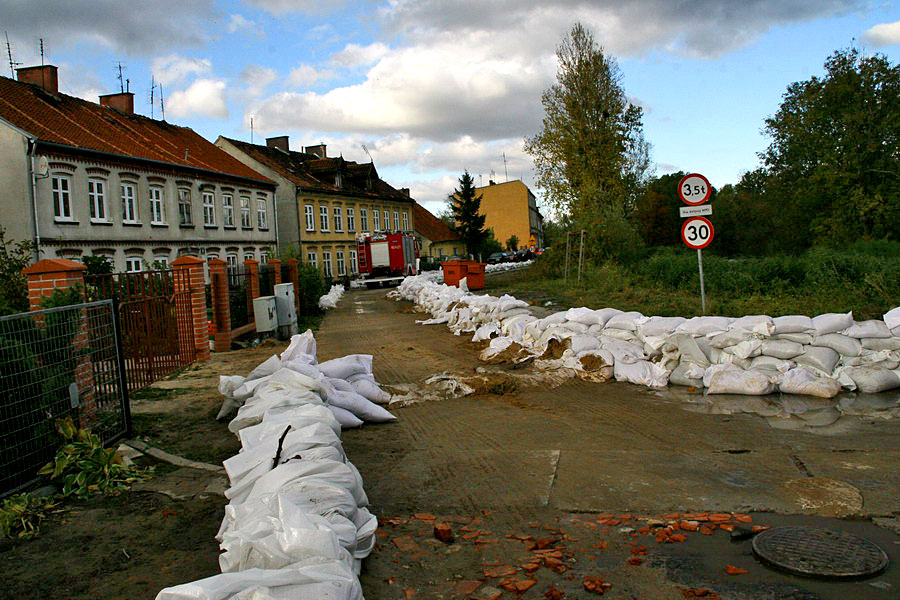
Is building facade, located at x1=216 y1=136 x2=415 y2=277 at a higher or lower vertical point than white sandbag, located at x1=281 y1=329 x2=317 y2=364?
higher

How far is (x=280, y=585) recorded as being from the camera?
2664 mm

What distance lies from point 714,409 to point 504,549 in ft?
13.3

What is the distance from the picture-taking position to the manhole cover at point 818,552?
10.9 ft

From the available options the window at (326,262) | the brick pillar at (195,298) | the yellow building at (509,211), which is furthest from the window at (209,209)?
the yellow building at (509,211)

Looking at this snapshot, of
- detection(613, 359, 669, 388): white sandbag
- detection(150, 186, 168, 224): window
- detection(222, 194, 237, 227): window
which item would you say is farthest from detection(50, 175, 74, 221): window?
detection(613, 359, 669, 388): white sandbag

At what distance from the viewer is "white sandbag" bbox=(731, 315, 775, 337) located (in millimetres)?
7863

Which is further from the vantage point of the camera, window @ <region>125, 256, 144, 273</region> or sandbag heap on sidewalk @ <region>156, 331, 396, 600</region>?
window @ <region>125, 256, 144, 273</region>

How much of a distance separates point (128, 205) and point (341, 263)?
21.9 m

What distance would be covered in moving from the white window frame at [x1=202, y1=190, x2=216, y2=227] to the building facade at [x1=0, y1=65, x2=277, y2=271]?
0.05m

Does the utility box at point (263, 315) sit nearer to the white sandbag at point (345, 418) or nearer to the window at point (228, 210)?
the white sandbag at point (345, 418)

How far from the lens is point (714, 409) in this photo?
6.98 meters

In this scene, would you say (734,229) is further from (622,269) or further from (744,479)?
(744,479)

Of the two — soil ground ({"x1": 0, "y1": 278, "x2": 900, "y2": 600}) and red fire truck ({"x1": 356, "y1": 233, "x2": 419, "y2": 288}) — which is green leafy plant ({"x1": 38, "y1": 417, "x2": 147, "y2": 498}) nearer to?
soil ground ({"x1": 0, "y1": 278, "x2": 900, "y2": 600})

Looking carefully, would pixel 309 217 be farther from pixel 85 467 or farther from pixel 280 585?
pixel 280 585
